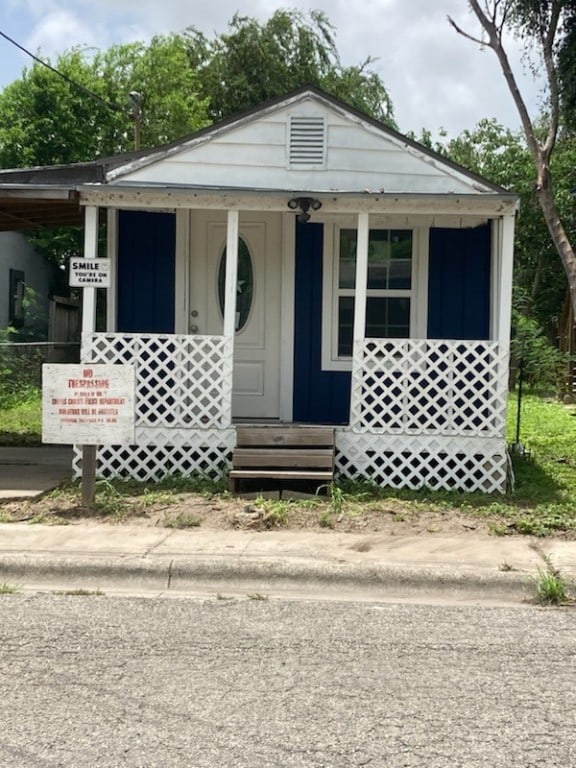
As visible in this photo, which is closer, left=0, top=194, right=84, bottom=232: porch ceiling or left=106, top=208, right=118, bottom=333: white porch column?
left=0, top=194, right=84, bottom=232: porch ceiling

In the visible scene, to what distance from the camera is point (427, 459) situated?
7578 mm

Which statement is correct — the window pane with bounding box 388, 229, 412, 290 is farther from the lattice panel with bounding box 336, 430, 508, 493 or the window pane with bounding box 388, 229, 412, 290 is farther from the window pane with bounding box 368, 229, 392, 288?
the lattice panel with bounding box 336, 430, 508, 493

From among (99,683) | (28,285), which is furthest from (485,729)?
(28,285)

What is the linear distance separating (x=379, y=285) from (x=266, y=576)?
4511mm

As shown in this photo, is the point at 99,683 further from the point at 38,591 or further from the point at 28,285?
the point at 28,285

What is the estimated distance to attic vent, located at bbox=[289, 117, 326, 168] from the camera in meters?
8.32

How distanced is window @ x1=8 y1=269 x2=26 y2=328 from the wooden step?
12522 mm

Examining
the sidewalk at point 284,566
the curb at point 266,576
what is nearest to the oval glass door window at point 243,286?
the sidewalk at point 284,566

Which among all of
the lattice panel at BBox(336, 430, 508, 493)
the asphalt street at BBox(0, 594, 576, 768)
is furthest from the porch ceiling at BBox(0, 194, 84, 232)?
the asphalt street at BBox(0, 594, 576, 768)

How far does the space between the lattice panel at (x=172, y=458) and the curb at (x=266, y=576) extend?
231 centimetres

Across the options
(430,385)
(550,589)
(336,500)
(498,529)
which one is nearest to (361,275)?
(430,385)

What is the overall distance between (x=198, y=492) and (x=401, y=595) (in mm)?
2691

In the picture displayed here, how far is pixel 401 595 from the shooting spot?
519cm

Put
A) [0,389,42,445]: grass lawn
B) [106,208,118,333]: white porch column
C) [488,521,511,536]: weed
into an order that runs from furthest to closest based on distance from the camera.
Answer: [0,389,42,445]: grass lawn
[106,208,118,333]: white porch column
[488,521,511,536]: weed
